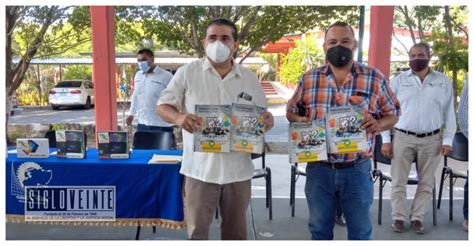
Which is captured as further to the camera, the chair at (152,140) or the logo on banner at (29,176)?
the chair at (152,140)

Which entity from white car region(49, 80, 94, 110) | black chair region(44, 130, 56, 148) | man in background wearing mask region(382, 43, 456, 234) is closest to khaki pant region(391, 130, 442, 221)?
man in background wearing mask region(382, 43, 456, 234)

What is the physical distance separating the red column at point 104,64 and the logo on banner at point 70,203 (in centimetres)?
278

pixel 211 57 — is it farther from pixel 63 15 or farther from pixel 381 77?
pixel 63 15

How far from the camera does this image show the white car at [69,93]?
57.0 ft

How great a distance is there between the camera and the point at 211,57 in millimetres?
2314

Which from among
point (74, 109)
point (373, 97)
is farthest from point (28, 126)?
point (373, 97)

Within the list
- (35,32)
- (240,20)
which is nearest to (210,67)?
(240,20)

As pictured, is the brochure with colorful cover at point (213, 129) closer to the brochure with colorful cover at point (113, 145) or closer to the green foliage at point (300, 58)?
the brochure with colorful cover at point (113, 145)

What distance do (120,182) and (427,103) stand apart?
263cm

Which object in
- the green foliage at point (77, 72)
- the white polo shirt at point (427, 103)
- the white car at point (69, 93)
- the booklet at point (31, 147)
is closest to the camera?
the booklet at point (31, 147)

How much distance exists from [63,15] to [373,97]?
775 cm

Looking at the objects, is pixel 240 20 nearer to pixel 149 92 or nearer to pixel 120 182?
pixel 149 92

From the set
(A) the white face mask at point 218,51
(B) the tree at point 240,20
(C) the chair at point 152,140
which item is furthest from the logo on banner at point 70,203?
(B) the tree at point 240,20

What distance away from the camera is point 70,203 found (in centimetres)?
329
